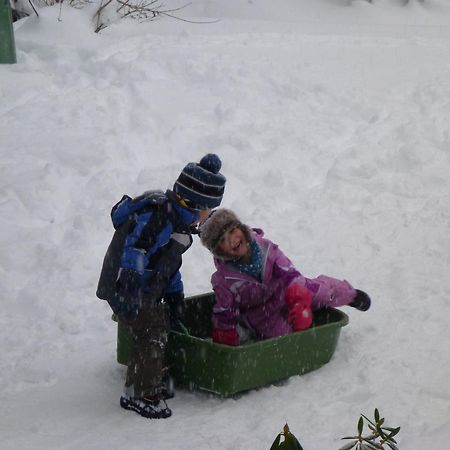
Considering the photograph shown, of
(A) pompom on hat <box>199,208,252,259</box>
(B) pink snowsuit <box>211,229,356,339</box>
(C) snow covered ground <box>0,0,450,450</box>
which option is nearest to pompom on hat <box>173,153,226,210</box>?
(A) pompom on hat <box>199,208,252,259</box>

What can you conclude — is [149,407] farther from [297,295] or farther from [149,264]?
[297,295]

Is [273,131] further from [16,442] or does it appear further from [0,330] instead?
[16,442]

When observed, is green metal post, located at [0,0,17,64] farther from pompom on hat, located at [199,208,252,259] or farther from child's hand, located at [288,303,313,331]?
child's hand, located at [288,303,313,331]

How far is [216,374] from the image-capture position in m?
4.40

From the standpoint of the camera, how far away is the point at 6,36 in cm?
842

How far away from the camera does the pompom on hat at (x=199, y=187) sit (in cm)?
448

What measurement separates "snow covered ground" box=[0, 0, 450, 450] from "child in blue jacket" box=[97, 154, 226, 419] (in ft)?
0.67

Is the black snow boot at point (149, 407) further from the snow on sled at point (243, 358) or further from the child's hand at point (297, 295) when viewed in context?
the child's hand at point (297, 295)

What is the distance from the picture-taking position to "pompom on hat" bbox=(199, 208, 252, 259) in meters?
4.65

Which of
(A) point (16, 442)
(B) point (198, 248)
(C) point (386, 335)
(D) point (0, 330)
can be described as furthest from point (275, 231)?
(A) point (16, 442)

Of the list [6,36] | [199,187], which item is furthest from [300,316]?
[6,36]

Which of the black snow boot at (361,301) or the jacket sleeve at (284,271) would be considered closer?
the jacket sleeve at (284,271)

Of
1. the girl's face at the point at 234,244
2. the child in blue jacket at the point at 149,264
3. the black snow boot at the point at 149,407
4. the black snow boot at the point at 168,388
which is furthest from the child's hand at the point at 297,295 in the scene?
the black snow boot at the point at 149,407

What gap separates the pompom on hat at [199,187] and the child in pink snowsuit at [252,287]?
7.4 inches
